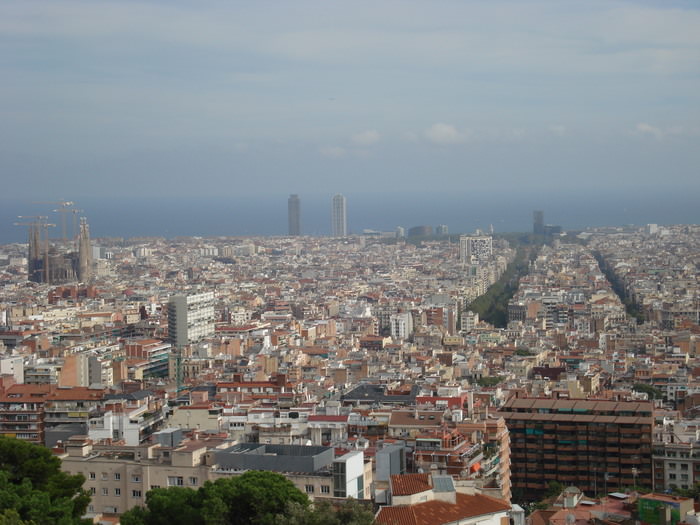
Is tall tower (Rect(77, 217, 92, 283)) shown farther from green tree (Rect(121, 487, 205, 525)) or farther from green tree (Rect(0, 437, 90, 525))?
green tree (Rect(121, 487, 205, 525))

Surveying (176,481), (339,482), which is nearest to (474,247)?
(176,481)

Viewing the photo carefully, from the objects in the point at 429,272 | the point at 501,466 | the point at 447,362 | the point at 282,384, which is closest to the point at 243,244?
the point at 429,272

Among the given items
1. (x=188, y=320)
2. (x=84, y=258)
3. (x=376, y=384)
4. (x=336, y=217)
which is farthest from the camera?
(x=336, y=217)

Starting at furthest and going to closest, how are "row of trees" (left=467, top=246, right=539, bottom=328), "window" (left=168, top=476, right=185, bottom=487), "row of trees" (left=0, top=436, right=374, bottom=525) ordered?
"row of trees" (left=467, top=246, right=539, bottom=328), "window" (left=168, top=476, right=185, bottom=487), "row of trees" (left=0, top=436, right=374, bottom=525)

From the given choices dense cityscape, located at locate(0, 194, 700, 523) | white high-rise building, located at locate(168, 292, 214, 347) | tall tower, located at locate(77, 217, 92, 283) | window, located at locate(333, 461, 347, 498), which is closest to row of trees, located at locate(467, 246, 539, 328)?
dense cityscape, located at locate(0, 194, 700, 523)

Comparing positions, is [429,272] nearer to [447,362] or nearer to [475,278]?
[475,278]

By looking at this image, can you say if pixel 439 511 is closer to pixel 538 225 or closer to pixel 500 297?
pixel 500 297

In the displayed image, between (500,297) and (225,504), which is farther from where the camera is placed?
(500,297)
